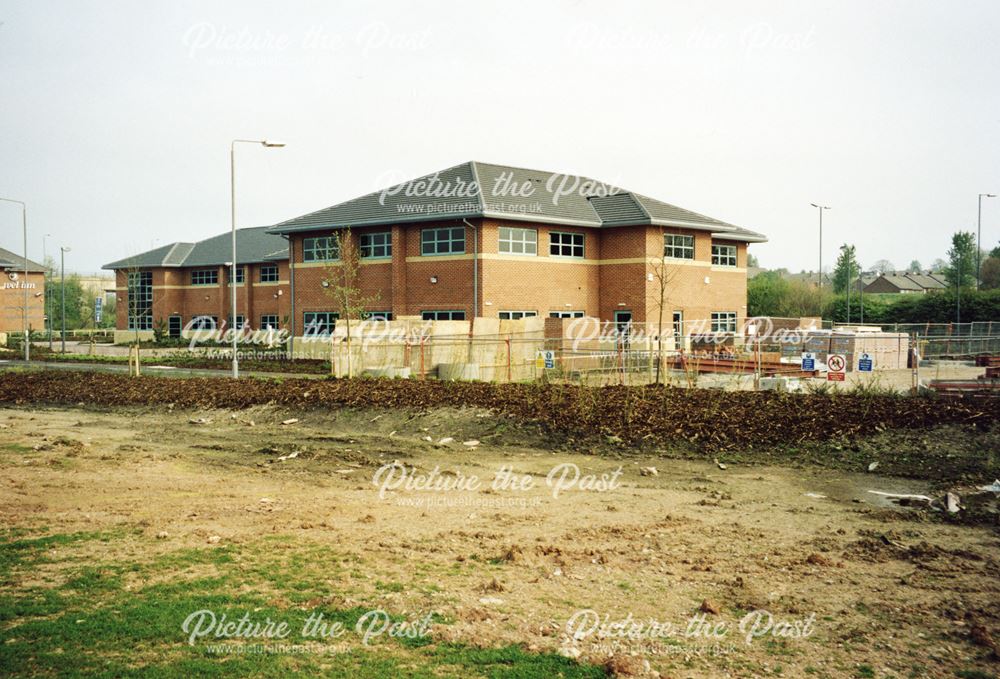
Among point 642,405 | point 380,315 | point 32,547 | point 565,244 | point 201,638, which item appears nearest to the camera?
point 201,638

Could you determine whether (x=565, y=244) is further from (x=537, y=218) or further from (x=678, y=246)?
(x=678, y=246)

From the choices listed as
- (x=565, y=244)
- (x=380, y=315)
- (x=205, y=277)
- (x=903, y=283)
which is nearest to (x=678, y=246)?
(x=565, y=244)

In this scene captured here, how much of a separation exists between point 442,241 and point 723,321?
57.8 ft

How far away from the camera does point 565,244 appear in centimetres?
3953

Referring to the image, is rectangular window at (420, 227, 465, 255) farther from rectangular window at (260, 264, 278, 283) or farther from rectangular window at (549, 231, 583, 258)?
rectangular window at (260, 264, 278, 283)

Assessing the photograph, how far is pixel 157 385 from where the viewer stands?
77.7ft

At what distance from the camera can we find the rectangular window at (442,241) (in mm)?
36969

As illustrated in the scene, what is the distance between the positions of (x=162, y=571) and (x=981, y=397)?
15.4m

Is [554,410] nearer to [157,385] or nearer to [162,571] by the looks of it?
[162,571]

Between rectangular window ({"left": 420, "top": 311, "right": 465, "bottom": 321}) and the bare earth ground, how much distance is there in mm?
23486

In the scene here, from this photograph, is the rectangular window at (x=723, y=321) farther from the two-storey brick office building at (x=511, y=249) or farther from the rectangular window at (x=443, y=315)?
the rectangular window at (x=443, y=315)

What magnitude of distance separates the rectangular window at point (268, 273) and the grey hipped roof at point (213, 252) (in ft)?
4.02

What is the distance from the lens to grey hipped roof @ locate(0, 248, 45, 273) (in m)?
69.6

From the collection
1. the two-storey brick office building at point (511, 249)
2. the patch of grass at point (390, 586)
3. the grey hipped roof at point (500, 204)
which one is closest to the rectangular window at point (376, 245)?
the two-storey brick office building at point (511, 249)
